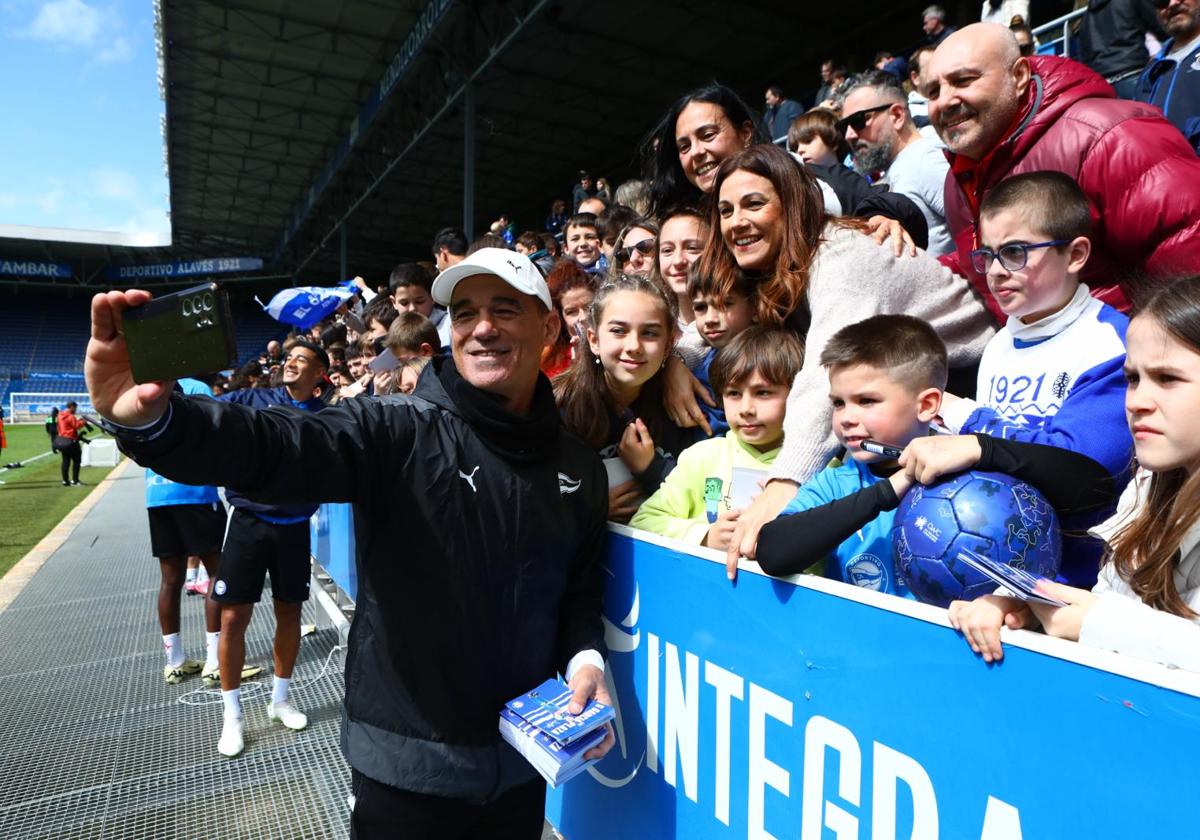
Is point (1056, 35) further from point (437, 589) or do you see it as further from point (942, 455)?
point (437, 589)

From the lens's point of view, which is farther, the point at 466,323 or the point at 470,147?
the point at 470,147

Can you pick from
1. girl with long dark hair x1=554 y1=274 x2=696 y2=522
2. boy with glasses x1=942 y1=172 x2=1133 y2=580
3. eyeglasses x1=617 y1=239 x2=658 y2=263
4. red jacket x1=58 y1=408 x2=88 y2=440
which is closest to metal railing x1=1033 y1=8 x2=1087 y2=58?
eyeglasses x1=617 y1=239 x2=658 y2=263

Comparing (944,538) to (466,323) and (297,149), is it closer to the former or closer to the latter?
(466,323)

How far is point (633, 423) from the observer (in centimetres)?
224

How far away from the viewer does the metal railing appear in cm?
619

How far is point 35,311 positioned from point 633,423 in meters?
54.0

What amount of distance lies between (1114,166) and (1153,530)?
3.33 feet

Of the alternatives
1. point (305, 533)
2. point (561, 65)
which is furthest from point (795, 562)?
point (561, 65)

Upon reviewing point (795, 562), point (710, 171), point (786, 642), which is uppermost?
point (710, 171)

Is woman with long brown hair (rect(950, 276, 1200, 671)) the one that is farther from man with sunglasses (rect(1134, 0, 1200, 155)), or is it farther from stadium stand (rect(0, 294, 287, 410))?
stadium stand (rect(0, 294, 287, 410))

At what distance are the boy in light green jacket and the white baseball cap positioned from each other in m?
0.62

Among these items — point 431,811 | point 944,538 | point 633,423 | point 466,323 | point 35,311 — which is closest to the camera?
point 944,538

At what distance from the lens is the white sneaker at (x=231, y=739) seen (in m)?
3.38

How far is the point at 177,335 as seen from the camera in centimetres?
115
